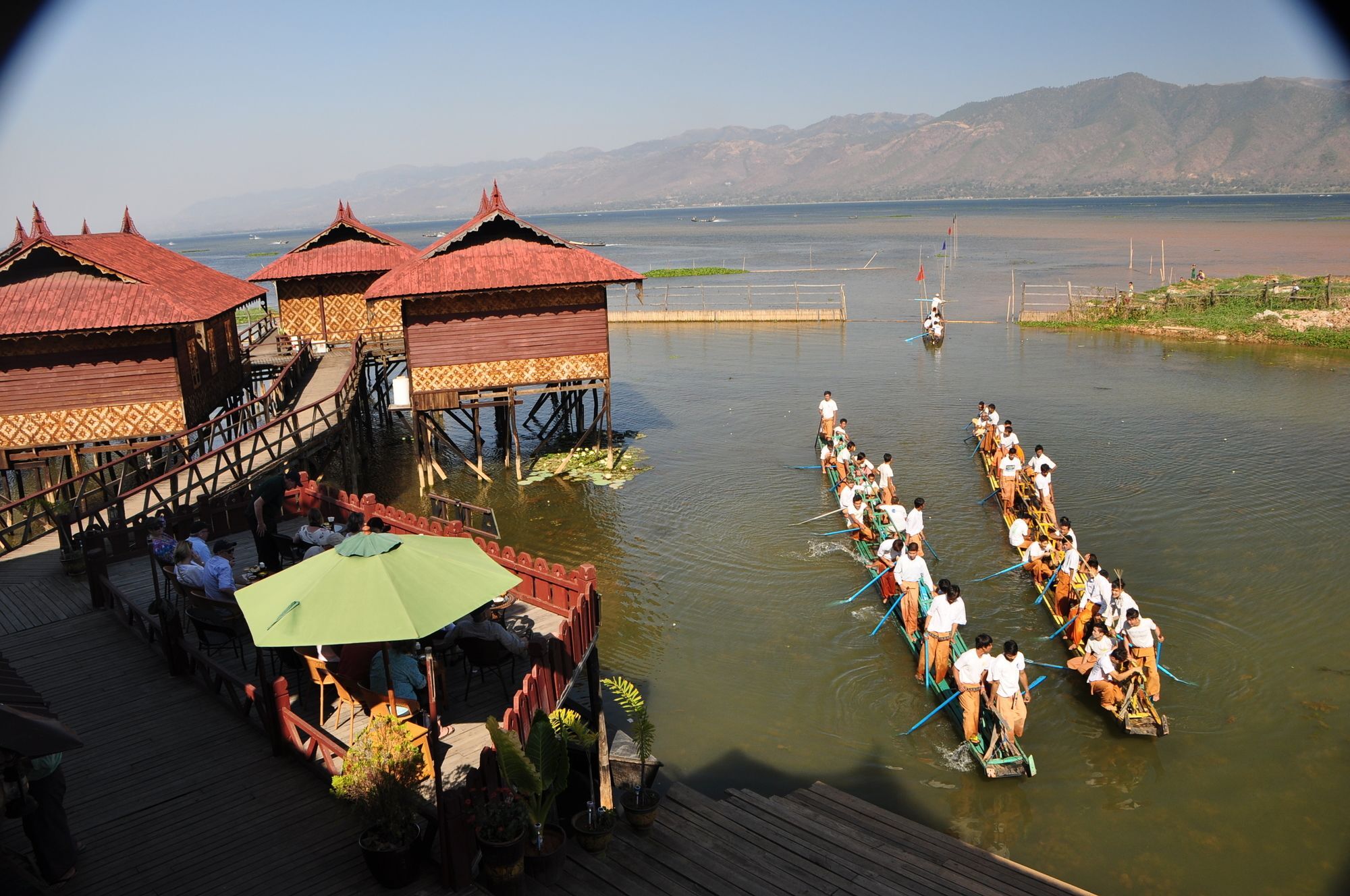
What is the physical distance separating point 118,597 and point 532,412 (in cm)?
1887

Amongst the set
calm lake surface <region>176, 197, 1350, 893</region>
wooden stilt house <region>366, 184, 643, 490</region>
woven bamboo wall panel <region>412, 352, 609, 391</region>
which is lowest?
calm lake surface <region>176, 197, 1350, 893</region>

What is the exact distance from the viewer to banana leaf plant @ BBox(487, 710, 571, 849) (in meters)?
7.54

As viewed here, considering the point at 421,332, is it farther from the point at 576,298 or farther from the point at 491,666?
the point at 491,666

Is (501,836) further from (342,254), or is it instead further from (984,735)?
(342,254)

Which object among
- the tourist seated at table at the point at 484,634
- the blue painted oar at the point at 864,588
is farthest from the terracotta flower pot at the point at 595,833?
the blue painted oar at the point at 864,588

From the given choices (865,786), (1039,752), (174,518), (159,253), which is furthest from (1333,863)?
(159,253)

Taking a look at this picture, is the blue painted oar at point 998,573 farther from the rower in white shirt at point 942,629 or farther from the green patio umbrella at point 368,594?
the green patio umbrella at point 368,594

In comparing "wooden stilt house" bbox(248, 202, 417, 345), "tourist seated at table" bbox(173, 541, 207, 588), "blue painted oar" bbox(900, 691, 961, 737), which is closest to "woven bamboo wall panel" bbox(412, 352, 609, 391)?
"wooden stilt house" bbox(248, 202, 417, 345)

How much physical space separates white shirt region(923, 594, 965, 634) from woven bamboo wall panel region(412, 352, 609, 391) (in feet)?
44.7

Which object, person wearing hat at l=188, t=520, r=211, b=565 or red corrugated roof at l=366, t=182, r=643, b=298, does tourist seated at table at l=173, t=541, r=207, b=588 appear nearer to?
person wearing hat at l=188, t=520, r=211, b=565

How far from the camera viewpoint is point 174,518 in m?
15.2

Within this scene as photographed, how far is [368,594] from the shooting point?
8.15 m

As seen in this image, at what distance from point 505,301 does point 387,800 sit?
18129mm

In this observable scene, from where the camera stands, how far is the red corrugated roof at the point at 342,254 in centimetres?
2938
